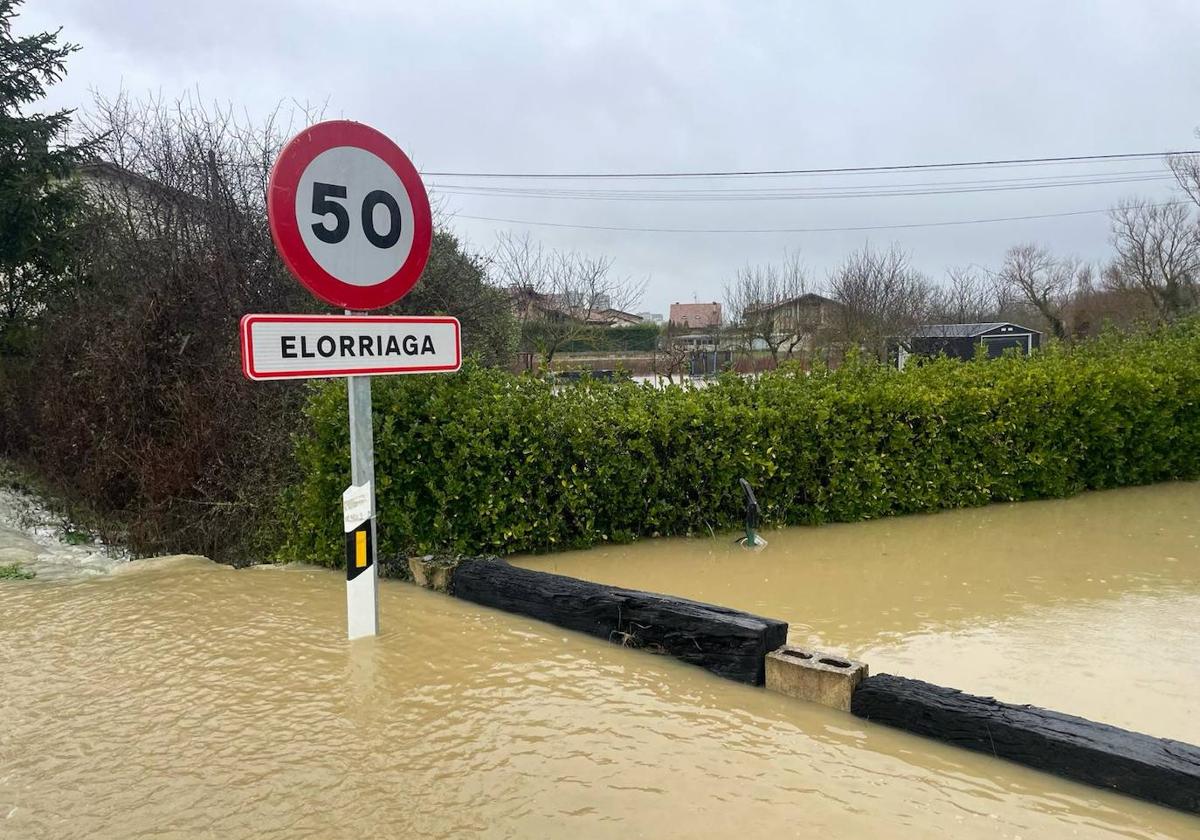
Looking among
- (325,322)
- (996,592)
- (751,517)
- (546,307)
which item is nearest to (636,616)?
(325,322)

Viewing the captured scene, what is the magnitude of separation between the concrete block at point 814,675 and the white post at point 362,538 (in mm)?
2094

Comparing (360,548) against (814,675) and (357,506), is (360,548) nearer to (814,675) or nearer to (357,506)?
(357,506)

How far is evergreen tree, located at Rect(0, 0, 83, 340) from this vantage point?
34.4ft

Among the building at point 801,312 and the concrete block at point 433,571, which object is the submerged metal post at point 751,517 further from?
the building at point 801,312

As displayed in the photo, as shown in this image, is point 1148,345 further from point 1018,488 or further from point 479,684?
point 479,684

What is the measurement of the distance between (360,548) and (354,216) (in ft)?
5.55

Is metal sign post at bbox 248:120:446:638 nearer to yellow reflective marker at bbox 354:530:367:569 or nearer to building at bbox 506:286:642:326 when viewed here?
yellow reflective marker at bbox 354:530:367:569

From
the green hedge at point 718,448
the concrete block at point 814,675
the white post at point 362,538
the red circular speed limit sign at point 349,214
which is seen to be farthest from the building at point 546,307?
the concrete block at point 814,675

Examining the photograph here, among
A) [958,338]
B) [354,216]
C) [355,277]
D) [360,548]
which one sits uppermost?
[958,338]

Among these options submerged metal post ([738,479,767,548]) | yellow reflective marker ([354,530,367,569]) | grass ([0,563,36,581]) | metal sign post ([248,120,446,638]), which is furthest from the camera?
submerged metal post ([738,479,767,548])

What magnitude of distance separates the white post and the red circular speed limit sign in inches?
19.2

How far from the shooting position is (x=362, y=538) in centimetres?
407

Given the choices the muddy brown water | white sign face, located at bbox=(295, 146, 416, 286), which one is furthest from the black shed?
white sign face, located at bbox=(295, 146, 416, 286)

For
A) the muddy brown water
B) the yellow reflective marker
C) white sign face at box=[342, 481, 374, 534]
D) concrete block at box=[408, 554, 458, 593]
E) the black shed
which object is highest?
the black shed
